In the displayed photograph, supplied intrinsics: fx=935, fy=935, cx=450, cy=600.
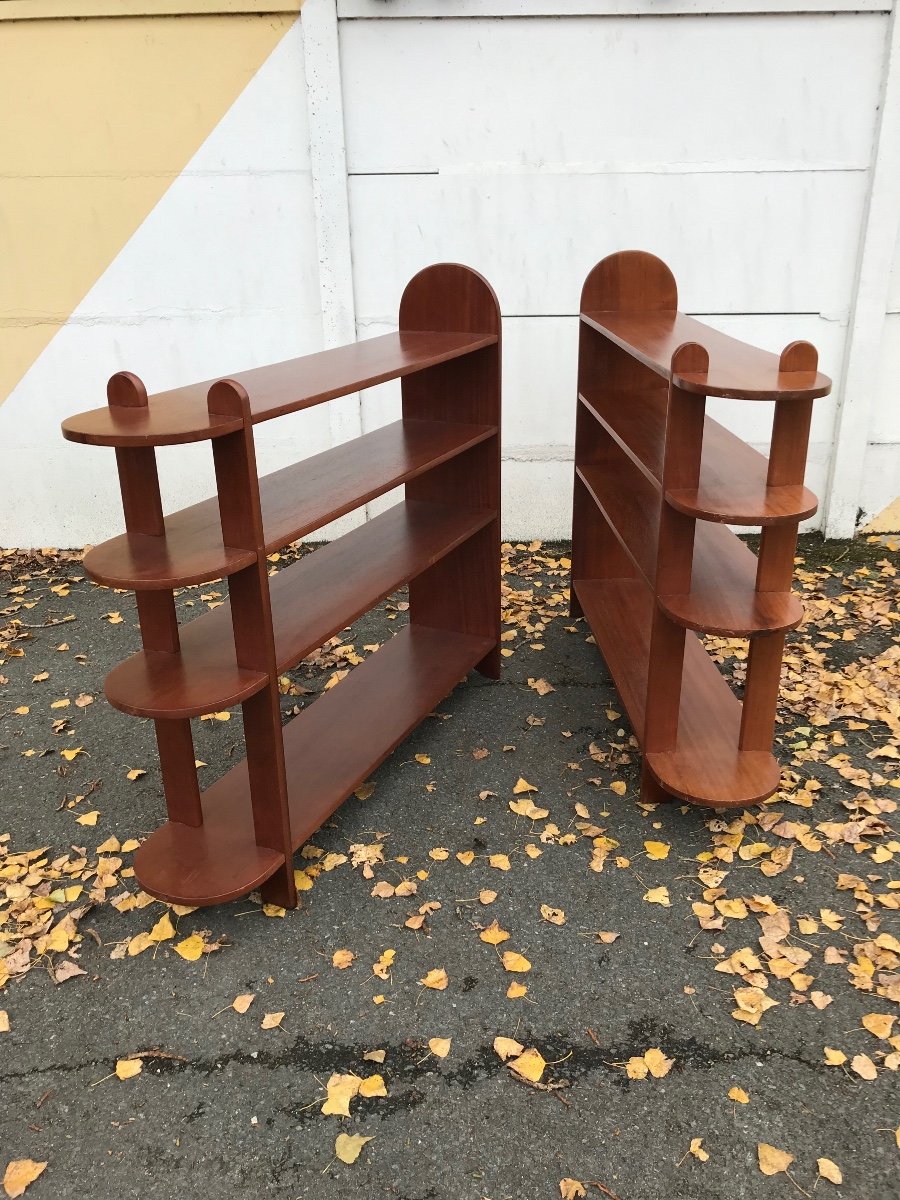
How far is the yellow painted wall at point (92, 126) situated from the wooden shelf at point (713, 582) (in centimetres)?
315

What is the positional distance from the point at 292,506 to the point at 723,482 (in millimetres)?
1328

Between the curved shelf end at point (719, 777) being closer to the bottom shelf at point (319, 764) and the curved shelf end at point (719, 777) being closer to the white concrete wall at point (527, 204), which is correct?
the bottom shelf at point (319, 764)

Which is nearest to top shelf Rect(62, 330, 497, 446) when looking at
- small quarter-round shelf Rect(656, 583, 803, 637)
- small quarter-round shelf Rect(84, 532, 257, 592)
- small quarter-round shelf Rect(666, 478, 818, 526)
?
small quarter-round shelf Rect(84, 532, 257, 592)

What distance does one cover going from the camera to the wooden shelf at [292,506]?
232 cm

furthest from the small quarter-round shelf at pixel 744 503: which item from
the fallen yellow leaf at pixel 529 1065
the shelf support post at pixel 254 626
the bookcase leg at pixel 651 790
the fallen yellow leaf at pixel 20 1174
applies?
the fallen yellow leaf at pixel 20 1174

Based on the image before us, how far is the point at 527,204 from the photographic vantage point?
5.12 m

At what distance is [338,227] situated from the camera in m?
5.15

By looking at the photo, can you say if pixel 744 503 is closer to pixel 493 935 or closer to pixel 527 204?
pixel 493 935

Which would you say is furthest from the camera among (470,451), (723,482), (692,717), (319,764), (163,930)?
(470,451)

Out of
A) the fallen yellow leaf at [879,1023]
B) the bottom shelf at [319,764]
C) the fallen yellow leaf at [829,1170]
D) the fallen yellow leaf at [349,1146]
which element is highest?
the bottom shelf at [319,764]

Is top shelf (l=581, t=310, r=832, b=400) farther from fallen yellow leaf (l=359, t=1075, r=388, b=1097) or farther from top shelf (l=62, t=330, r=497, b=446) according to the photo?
fallen yellow leaf (l=359, t=1075, r=388, b=1097)

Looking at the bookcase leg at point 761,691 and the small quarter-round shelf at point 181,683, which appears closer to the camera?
the small quarter-round shelf at point 181,683

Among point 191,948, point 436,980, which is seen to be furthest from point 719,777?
point 191,948

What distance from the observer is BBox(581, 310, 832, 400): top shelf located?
8.31ft
